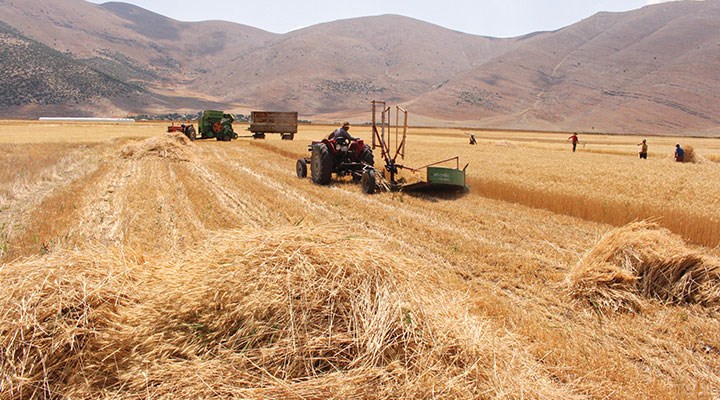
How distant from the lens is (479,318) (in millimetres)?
3930

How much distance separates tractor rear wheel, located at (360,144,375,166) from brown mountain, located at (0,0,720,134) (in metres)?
87.8

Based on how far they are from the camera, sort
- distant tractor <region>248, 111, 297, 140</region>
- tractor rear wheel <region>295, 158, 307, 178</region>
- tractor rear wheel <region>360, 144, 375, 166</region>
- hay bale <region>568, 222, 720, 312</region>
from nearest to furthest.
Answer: hay bale <region>568, 222, 720, 312</region>, tractor rear wheel <region>360, 144, 375, 166</region>, tractor rear wheel <region>295, 158, 307, 178</region>, distant tractor <region>248, 111, 297, 140</region>

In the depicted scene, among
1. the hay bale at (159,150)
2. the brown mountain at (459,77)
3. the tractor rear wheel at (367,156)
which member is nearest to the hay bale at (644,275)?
Result: the tractor rear wheel at (367,156)

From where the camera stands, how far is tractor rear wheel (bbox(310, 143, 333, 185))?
11633mm

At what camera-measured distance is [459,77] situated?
137375mm

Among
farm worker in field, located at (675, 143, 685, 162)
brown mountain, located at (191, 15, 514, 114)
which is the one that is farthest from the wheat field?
brown mountain, located at (191, 15, 514, 114)

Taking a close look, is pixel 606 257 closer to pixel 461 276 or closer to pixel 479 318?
pixel 461 276

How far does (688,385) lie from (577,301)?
1443 millimetres

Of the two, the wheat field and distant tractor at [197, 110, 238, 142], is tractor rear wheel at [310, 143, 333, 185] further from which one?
distant tractor at [197, 110, 238, 142]

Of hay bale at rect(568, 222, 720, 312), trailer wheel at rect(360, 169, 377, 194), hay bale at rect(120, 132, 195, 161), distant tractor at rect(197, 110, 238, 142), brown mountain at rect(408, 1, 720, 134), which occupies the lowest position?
hay bale at rect(568, 222, 720, 312)

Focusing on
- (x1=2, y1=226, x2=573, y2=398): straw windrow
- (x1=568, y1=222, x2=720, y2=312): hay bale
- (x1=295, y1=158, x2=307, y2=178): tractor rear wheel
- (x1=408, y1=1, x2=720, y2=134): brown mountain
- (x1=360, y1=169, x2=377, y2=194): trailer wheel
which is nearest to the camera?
(x1=2, y1=226, x2=573, y2=398): straw windrow

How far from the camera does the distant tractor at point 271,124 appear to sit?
32250 mm

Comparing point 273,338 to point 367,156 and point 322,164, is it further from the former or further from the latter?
point 367,156

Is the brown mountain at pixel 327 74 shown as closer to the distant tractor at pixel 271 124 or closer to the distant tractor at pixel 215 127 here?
the distant tractor at pixel 271 124
